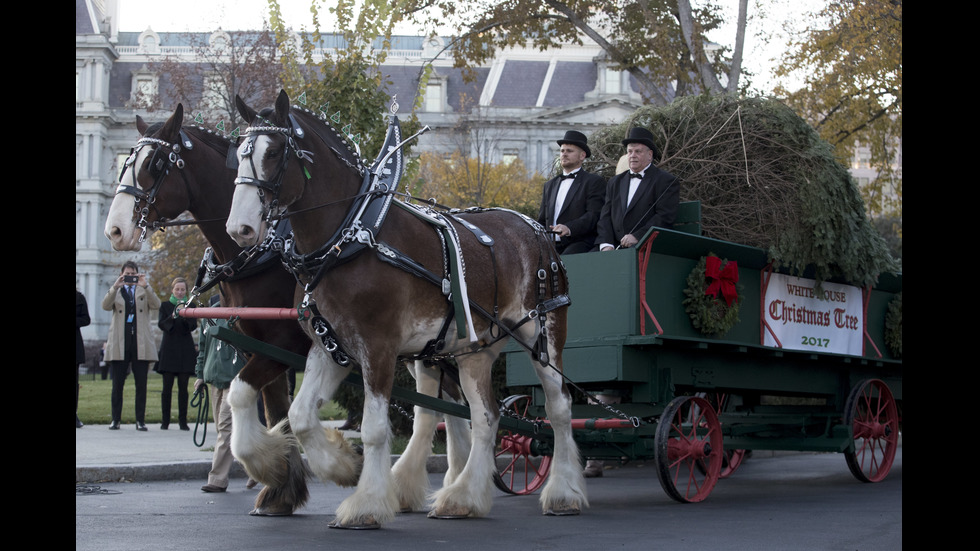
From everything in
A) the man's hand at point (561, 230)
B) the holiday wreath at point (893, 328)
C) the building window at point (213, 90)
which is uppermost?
the building window at point (213, 90)

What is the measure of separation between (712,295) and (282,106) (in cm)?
368

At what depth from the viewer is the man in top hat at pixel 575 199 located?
893 centimetres

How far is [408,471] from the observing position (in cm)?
728

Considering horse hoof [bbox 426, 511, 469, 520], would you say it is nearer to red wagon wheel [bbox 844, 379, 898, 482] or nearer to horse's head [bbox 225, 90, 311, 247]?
horse's head [bbox 225, 90, 311, 247]

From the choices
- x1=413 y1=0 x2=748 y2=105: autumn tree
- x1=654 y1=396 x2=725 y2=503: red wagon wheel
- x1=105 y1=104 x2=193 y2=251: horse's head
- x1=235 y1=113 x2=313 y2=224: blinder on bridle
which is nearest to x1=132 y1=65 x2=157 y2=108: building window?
x1=413 y1=0 x2=748 y2=105: autumn tree

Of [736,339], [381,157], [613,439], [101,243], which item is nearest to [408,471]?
[613,439]

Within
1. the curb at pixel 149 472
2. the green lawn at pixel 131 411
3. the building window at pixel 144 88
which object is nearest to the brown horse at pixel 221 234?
the curb at pixel 149 472

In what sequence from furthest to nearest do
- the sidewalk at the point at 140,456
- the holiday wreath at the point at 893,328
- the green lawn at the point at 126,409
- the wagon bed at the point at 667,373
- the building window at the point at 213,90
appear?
the building window at the point at 213,90, the green lawn at the point at 126,409, the holiday wreath at the point at 893,328, the sidewalk at the point at 140,456, the wagon bed at the point at 667,373

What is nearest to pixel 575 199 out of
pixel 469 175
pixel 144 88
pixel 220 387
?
pixel 220 387

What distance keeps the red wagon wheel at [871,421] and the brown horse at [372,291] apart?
9.82 ft

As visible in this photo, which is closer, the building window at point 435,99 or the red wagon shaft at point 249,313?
the red wagon shaft at point 249,313

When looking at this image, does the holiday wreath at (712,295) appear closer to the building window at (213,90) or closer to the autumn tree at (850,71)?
the autumn tree at (850,71)

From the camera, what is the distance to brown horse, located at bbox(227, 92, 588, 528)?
6047 millimetres
